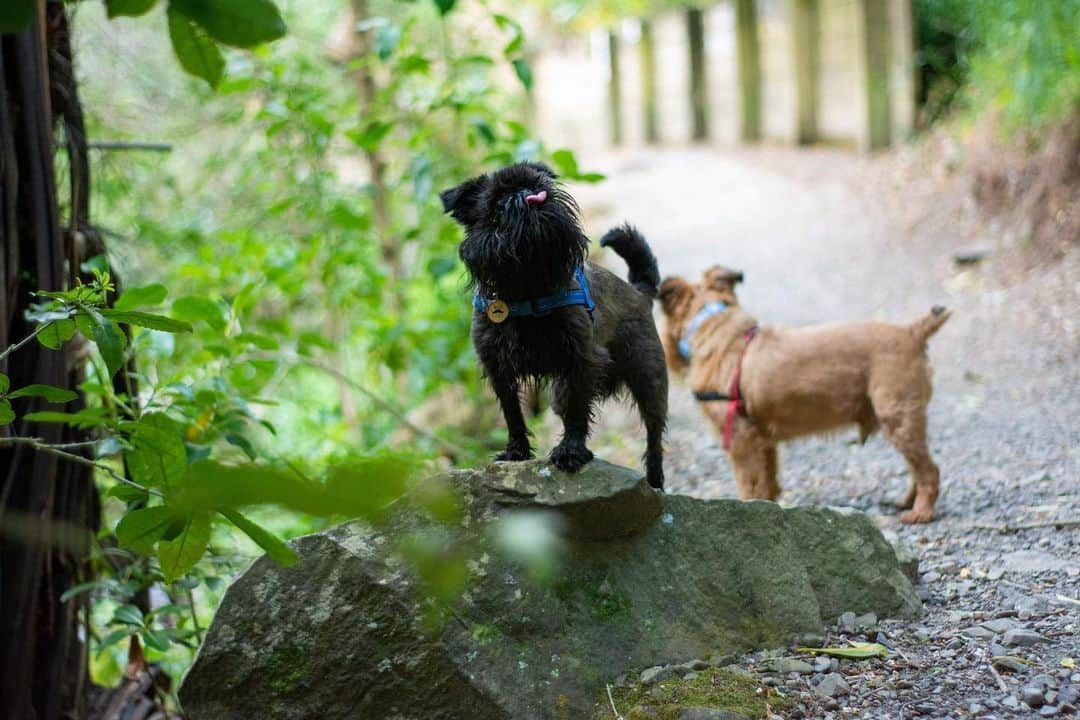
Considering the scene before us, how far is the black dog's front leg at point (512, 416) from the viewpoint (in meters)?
3.54

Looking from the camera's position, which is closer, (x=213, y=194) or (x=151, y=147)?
(x=151, y=147)

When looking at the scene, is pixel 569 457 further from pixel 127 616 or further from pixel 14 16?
pixel 14 16

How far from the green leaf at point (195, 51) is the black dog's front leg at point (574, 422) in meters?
2.29

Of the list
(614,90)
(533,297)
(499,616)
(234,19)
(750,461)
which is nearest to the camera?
(234,19)

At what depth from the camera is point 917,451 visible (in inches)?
189

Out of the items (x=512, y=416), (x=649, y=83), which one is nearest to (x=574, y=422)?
(x=512, y=416)

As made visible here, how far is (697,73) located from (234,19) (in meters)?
21.9

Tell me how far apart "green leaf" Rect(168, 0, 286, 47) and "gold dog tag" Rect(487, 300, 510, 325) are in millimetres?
2389

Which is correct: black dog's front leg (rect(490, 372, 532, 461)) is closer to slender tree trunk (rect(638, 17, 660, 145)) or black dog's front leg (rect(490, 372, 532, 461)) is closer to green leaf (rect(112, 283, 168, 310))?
green leaf (rect(112, 283, 168, 310))

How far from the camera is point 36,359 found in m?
3.77

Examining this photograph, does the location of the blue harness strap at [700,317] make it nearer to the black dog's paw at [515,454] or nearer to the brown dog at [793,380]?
the brown dog at [793,380]

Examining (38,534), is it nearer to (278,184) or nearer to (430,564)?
(430,564)

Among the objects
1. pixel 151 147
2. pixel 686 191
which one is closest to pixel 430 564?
pixel 151 147

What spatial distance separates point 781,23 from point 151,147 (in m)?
15.9
